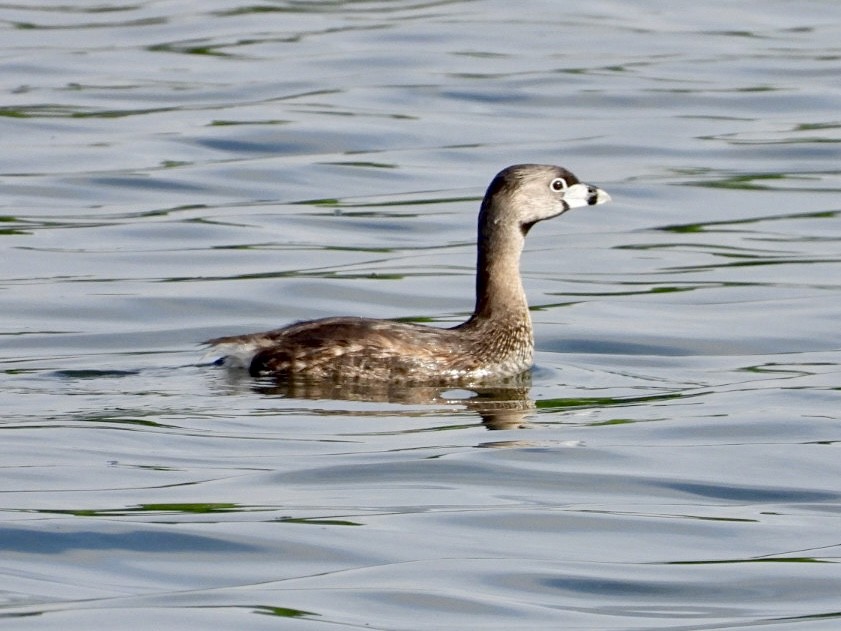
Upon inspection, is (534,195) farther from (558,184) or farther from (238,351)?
(238,351)

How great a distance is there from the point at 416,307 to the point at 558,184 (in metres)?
2.16

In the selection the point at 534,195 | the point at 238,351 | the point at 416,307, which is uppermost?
the point at 534,195

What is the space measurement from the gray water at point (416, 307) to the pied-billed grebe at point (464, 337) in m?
0.28

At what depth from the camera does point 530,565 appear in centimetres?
817

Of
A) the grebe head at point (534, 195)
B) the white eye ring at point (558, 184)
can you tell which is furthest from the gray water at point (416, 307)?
the white eye ring at point (558, 184)

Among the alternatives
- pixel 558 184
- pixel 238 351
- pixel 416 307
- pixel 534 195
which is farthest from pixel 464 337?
pixel 416 307

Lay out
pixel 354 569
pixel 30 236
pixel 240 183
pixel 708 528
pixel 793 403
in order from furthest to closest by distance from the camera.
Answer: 1. pixel 240 183
2. pixel 30 236
3. pixel 793 403
4. pixel 708 528
5. pixel 354 569

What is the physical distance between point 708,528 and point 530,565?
0.99 meters

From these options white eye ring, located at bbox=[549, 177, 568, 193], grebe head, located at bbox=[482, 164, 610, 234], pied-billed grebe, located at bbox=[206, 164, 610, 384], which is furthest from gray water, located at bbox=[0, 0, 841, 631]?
white eye ring, located at bbox=[549, 177, 568, 193]

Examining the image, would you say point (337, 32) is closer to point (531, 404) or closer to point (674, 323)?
point (674, 323)

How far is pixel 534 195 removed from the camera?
1275 centimetres

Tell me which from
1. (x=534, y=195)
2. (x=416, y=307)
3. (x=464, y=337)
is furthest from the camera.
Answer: (x=416, y=307)

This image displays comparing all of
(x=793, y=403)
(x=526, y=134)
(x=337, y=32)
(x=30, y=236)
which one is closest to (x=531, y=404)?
(x=793, y=403)

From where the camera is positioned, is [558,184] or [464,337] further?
[558,184]
